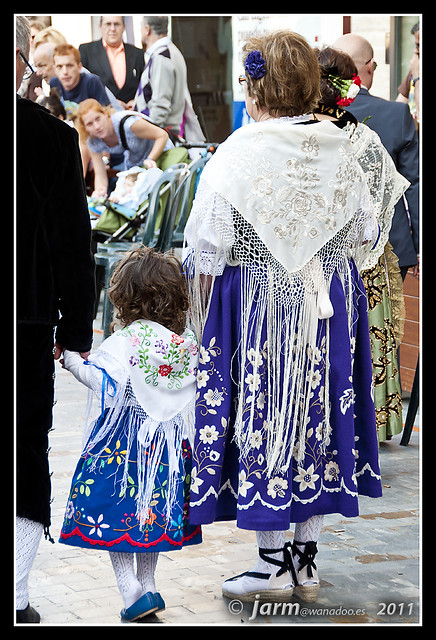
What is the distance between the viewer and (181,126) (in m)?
Answer: 10.4

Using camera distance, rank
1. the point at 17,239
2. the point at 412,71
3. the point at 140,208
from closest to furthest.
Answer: the point at 17,239
the point at 412,71
the point at 140,208

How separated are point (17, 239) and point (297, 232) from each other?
2.86 feet

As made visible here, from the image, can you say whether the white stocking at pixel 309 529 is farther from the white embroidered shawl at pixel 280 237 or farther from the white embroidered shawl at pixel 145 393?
the white embroidered shawl at pixel 145 393

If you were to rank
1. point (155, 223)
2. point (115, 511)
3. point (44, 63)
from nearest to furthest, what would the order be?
point (115, 511) < point (155, 223) < point (44, 63)

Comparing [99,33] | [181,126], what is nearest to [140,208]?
[181,126]

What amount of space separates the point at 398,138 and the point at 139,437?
8.52 ft

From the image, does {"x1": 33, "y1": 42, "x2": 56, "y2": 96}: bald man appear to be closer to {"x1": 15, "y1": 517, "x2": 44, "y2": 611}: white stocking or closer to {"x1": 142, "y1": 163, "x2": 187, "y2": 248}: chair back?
{"x1": 142, "y1": 163, "x2": 187, "y2": 248}: chair back

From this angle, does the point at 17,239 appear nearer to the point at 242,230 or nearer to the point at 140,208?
the point at 242,230

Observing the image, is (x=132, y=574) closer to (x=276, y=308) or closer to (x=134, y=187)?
(x=276, y=308)

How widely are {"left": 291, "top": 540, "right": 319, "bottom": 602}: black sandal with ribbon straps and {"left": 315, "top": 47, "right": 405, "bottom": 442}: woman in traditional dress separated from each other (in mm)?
1622

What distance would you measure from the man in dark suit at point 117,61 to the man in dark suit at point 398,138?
18.7 feet

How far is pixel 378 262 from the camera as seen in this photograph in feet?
15.5

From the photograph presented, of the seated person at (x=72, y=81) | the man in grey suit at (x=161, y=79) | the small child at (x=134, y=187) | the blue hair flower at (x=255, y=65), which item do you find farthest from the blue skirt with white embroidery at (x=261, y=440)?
the seated person at (x=72, y=81)

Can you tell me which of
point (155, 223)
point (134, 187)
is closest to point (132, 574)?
point (155, 223)
